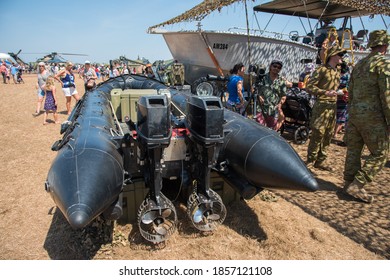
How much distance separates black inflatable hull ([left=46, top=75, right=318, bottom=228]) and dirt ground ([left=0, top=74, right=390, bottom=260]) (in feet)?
2.05

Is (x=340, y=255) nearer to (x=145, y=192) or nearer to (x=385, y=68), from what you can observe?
(x=145, y=192)

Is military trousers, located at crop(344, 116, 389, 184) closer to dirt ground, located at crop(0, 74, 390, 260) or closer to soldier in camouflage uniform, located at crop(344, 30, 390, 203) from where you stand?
soldier in camouflage uniform, located at crop(344, 30, 390, 203)

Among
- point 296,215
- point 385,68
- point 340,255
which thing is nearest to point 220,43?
point 385,68

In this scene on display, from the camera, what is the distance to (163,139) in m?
2.32

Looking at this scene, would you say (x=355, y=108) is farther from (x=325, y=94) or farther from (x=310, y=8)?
(x=310, y=8)

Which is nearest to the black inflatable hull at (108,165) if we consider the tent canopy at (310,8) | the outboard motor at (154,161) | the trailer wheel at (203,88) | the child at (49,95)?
the outboard motor at (154,161)

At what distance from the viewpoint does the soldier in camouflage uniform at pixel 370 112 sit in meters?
3.20

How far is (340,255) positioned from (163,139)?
200cm

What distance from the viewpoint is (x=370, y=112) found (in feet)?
11.0

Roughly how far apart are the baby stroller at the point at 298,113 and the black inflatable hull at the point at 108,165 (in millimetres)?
3112

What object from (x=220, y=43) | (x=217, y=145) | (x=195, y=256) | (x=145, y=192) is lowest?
(x=195, y=256)

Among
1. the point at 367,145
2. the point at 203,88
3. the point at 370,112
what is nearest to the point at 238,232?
the point at 367,145
